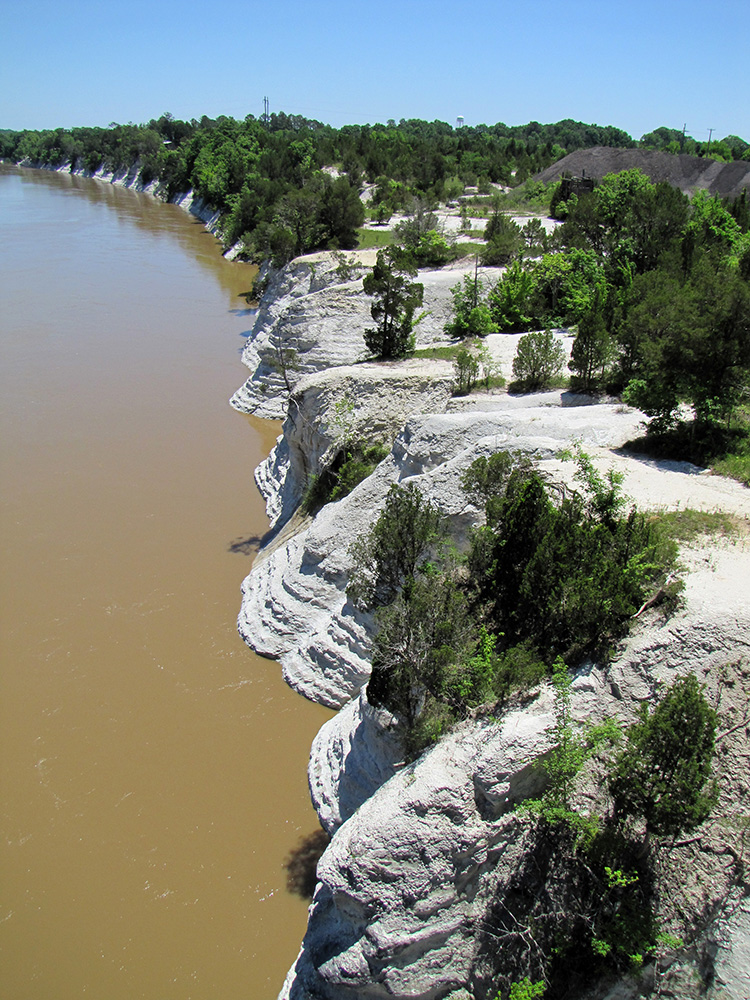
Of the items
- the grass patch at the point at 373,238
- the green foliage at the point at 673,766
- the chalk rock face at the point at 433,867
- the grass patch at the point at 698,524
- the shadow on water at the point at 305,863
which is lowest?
the shadow on water at the point at 305,863

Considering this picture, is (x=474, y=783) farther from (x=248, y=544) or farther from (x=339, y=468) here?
(x=248, y=544)

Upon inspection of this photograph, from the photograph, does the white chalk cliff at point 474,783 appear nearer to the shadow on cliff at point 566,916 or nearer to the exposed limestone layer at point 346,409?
the shadow on cliff at point 566,916

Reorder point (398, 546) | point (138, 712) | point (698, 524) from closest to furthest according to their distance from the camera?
point (698, 524) < point (398, 546) < point (138, 712)

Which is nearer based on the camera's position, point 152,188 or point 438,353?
point 438,353

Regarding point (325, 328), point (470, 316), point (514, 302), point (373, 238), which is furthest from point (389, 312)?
point (373, 238)

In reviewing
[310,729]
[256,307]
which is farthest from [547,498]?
[256,307]

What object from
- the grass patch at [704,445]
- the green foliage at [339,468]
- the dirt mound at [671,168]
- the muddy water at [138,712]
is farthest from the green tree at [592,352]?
the dirt mound at [671,168]

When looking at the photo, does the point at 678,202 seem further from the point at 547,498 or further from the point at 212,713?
the point at 212,713
